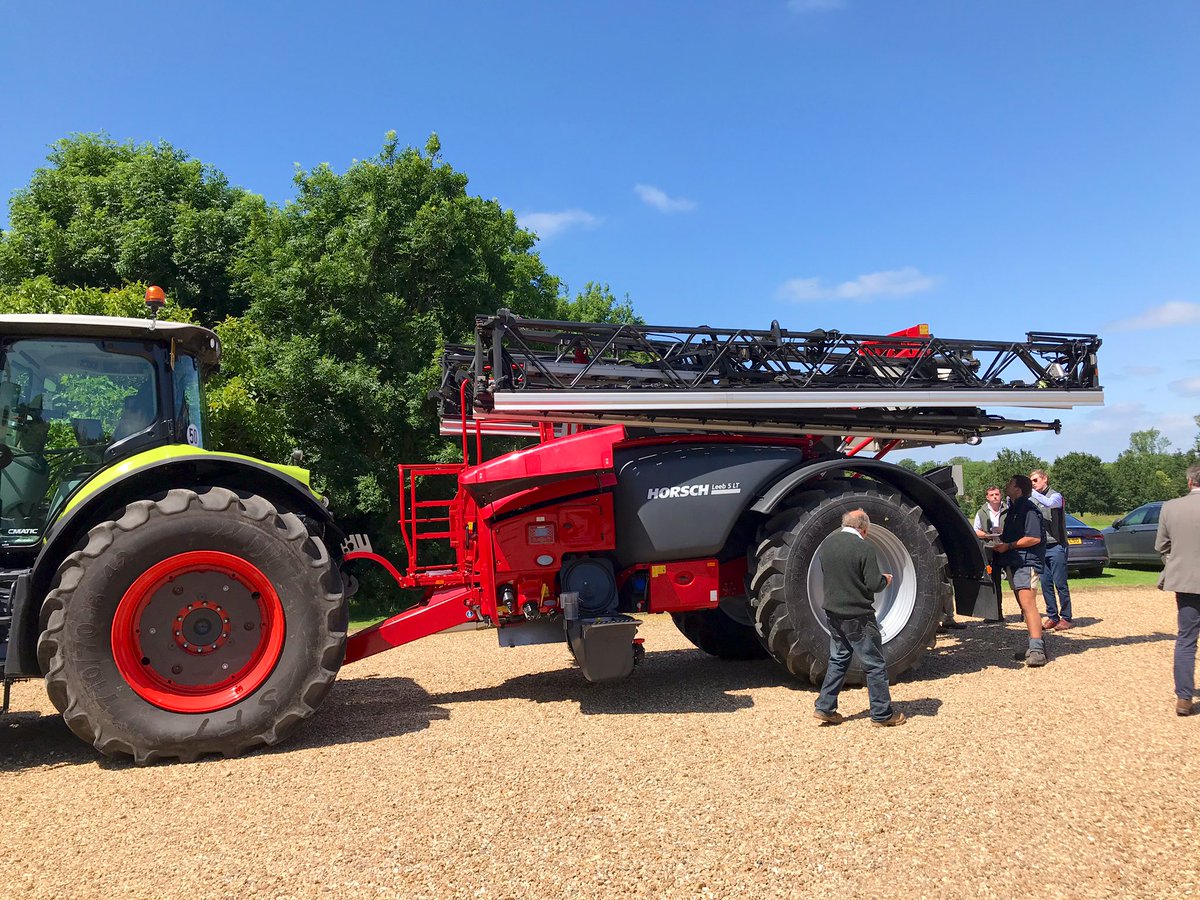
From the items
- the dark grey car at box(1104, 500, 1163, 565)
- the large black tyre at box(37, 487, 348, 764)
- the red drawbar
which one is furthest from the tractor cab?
the dark grey car at box(1104, 500, 1163, 565)

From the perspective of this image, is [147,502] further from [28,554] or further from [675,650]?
[675,650]

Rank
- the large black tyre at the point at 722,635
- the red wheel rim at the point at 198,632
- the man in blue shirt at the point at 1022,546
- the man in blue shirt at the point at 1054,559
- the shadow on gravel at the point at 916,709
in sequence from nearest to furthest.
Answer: the red wheel rim at the point at 198,632, the shadow on gravel at the point at 916,709, the man in blue shirt at the point at 1022,546, the large black tyre at the point at 722,635, the man in blue shirt at the point at 1054,559

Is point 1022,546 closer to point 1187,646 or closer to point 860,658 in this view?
point 1187,646

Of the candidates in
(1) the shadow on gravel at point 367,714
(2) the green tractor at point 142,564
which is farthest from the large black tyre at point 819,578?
(2) the green tractor at point 142,564

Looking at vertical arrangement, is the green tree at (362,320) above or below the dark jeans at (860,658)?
above

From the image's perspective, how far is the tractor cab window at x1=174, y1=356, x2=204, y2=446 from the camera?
5.72 m

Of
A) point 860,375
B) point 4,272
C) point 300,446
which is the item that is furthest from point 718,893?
point 4,272

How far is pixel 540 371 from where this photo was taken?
6.15 meters

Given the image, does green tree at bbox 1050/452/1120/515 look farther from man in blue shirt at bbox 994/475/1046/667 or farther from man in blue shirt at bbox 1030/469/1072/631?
man in blue shirt at bbox 994/475/1046/667

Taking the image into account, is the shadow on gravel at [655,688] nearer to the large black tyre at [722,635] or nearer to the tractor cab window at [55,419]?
the large black tyre at [722,635]

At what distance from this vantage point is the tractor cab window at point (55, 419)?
17.2 ft

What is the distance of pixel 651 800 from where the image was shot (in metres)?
4.05

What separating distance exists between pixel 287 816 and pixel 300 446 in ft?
39.5

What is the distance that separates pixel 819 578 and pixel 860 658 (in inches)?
33.3
